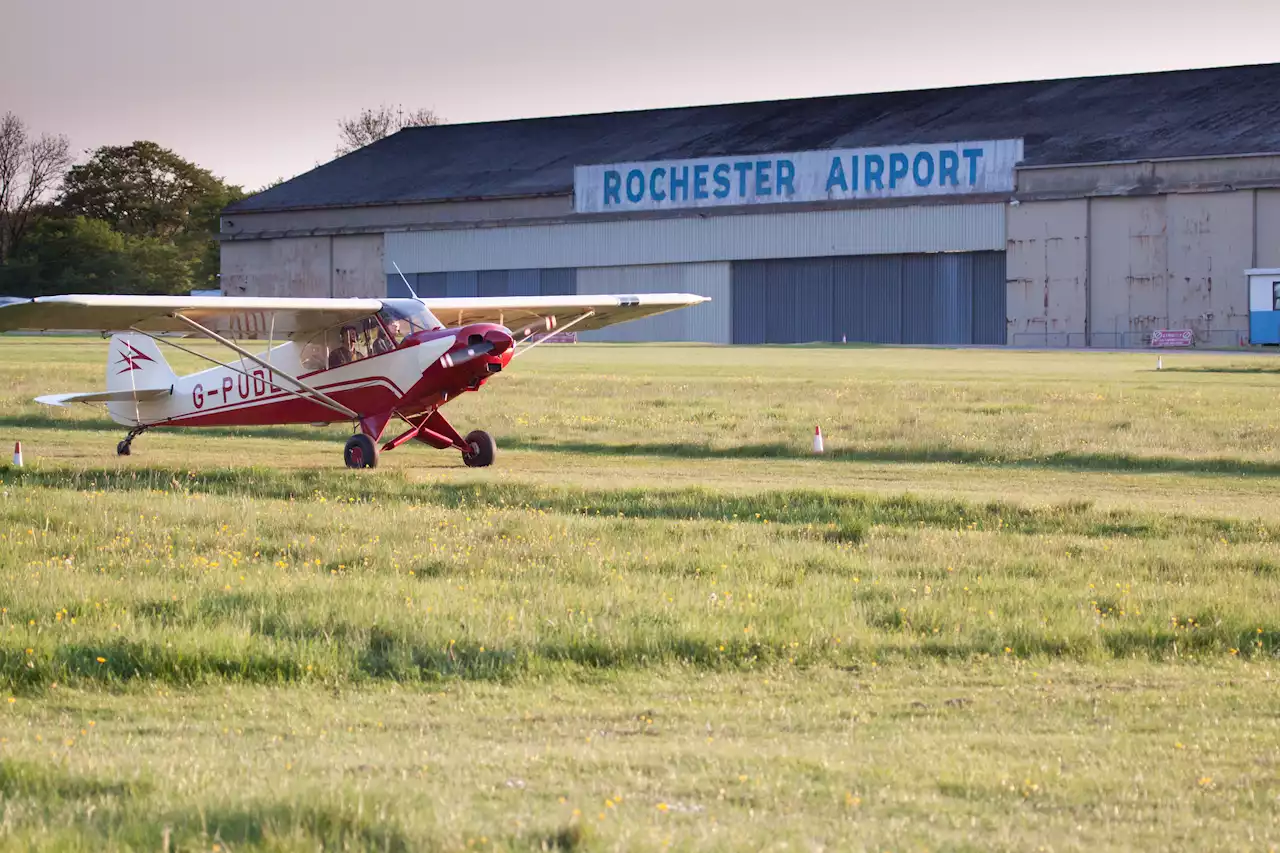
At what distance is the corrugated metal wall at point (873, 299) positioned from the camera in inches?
2798

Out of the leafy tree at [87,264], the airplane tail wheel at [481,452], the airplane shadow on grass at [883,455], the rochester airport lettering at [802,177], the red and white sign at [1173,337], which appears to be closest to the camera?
the airplane shadow on grass at [883,455]

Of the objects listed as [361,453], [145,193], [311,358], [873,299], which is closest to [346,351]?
[311,358]

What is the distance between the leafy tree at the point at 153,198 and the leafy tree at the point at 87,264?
7361 millimetres

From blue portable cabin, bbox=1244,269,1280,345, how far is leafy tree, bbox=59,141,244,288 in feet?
271

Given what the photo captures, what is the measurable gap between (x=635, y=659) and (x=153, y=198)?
424ft

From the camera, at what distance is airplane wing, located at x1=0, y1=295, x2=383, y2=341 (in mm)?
20406

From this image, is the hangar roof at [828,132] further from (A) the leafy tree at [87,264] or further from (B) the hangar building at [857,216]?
(A) the leafy tree at [87,264]

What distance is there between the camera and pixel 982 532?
15.7 m

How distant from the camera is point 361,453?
22406mm

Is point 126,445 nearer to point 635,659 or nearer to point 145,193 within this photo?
point 635,659

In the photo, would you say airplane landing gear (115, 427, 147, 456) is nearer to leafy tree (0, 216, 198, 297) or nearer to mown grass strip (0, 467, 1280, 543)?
mown grass strip (0, 467, 1280, 543)

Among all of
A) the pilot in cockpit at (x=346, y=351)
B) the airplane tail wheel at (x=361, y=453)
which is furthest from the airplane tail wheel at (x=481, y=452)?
the pilot in cockpit at (x=346, y=351)

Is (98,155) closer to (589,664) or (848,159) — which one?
(848,159)

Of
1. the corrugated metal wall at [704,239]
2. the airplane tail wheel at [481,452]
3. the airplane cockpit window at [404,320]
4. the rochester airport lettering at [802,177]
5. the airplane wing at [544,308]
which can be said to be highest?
the rochester airport lettering at [802,177]
